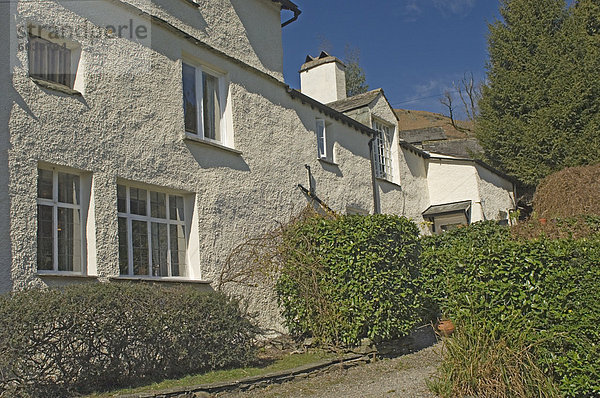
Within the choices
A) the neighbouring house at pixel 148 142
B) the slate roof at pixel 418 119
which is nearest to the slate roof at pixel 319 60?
the neighbouring house at pixel 148 142

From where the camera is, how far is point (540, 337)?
6500 mm

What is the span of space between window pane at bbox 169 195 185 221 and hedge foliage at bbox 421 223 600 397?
4.81 meters

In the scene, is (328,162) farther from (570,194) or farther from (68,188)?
(68,188)

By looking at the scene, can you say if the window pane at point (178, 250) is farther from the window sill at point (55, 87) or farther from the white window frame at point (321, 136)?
the white window frame at point (321, 136)

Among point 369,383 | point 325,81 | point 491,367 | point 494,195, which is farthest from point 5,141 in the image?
point 494,195

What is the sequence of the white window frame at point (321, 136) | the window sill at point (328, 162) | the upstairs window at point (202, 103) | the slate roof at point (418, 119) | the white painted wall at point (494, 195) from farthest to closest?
the slate roof at point (418, 119) < the white painted wall at point (494, 195) < the white window frame at point (321, 136) < the window sill at point (328, 162) < the upstairs window at point (202, 103)

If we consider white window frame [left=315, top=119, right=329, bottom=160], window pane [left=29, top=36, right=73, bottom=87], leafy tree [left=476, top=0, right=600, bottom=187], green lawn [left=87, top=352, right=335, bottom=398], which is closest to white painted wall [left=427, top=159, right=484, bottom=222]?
leafy tree [left=476, top=0, right=600, bottom=187]

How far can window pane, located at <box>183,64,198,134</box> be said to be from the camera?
10.8 m

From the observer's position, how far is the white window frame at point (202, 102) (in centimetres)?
1097

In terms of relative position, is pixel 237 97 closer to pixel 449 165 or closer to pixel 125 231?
pixel 125 231

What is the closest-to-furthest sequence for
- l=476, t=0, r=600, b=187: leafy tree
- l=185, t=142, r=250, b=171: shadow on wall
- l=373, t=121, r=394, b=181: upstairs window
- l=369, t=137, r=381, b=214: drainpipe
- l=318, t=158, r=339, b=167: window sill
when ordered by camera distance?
1. l=185, t=142, r=250, b=171: shadow on wall
2. l=318, t=158, r=339, b=167: window sill
3. l=369, t=137, r=381, b=214: drainpipe
4. l=373, t=121, r=394, b=181: upstairs window
5. l=476, t=0, r=600, b=187: leafy tree

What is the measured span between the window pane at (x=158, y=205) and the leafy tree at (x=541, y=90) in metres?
16.9

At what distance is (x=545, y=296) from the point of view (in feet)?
22.0

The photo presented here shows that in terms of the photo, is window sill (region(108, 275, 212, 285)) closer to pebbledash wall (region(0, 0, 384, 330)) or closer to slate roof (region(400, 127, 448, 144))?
pebbledash wall (region(0, 0, 384, 330))
